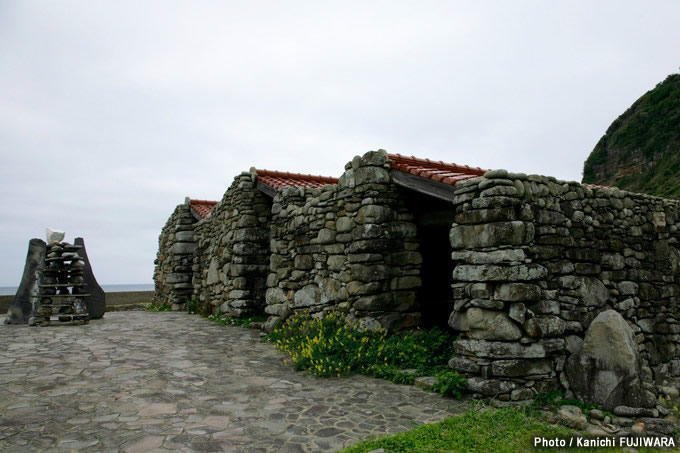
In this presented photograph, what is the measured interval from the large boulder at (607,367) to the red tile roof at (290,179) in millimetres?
6781

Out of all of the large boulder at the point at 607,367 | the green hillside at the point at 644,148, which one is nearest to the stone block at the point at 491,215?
the large boulder at the point at 607,367

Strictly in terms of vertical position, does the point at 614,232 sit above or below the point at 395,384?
above

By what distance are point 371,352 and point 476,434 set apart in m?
2.45

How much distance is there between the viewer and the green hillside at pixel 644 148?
28.9m

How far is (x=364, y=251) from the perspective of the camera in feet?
22.2

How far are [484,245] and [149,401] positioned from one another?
408 cm

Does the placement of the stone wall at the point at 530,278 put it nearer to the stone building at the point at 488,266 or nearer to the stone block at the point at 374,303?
the stone building at the point at 488,266

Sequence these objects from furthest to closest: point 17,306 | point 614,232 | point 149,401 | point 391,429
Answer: point 17,306, point 614,232, point 149,401, point 391,429

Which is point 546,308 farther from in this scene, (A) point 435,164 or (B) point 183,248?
(B) point 183,248

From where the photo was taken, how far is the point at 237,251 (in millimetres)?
10469

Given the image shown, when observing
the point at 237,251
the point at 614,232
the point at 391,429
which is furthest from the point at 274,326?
the point at 614,232

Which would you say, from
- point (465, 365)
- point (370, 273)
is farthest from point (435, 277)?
point (465, 365)

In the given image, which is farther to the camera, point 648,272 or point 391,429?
point 648,272

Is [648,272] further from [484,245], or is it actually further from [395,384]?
[395,384]
